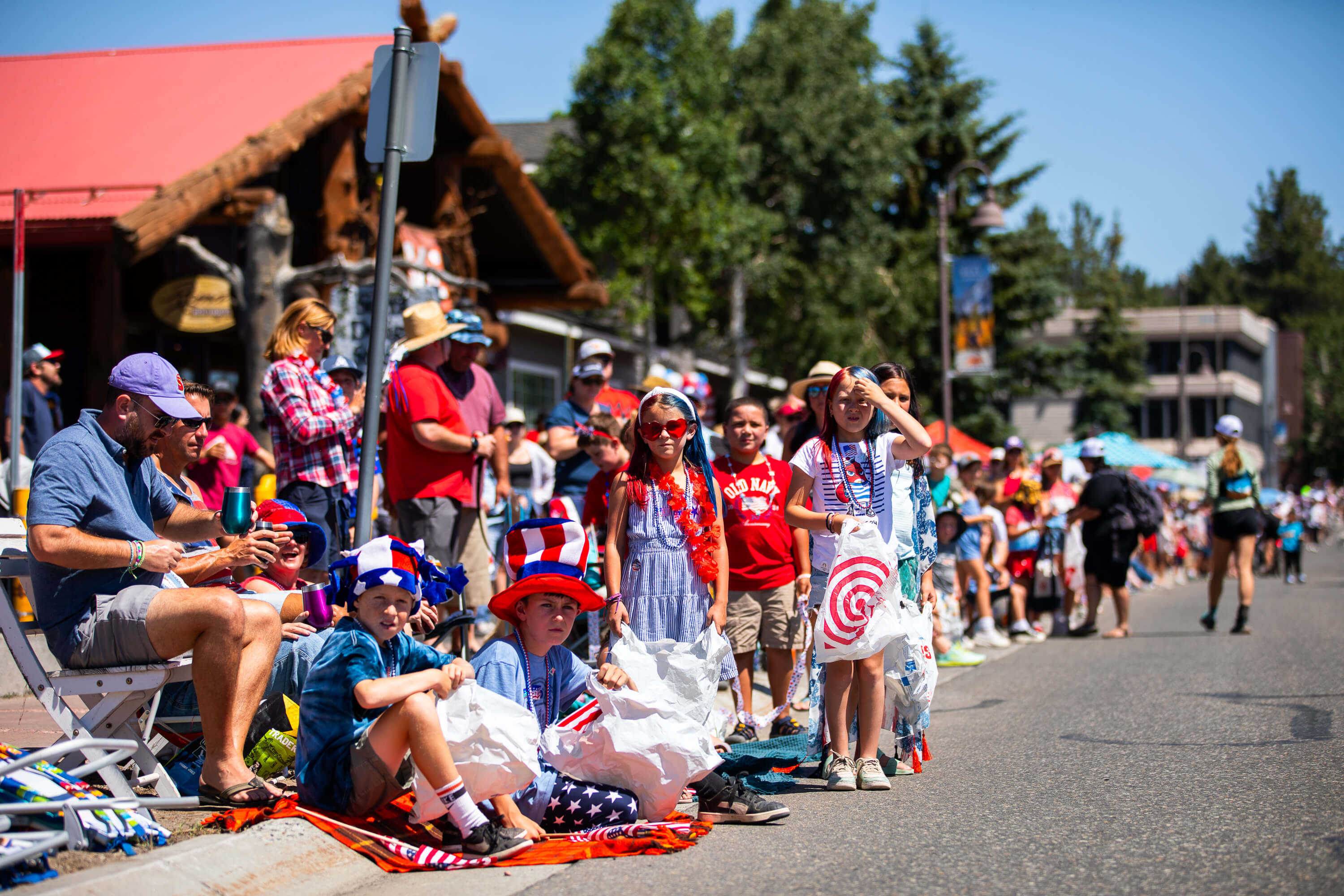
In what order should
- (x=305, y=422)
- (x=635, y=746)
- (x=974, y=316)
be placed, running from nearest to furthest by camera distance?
(x=635, y=746), (x=305, y=422), (x=974, y=316)

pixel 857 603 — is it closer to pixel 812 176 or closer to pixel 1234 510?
pixel 1234 510

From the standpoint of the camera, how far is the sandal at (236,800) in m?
4.29

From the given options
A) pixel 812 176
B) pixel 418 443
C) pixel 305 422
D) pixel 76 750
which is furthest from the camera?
pixel 812 176

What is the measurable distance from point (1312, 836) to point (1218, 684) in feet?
14.7

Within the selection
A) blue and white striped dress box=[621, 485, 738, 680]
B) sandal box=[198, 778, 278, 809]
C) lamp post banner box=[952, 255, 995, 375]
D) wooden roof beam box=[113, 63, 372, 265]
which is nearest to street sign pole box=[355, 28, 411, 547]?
blue and white striped dress box=[621, 485, 738, 680]

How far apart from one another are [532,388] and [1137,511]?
39.7 feet

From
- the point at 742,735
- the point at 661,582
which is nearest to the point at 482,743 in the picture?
the point at 661,582

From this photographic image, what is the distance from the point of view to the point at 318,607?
4.84 m

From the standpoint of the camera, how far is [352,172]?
13.7 m

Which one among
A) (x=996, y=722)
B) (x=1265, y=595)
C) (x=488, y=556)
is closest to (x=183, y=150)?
(x=488, y=556)

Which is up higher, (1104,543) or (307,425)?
(307,425)

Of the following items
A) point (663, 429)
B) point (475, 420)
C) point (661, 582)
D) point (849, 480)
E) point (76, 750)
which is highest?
point (475, 420)

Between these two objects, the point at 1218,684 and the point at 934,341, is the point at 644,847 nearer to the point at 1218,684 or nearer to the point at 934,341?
the point at 1218,684

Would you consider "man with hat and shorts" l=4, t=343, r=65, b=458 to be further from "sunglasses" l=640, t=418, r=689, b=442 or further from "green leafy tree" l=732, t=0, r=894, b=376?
"green leafy tree" l=732, t=0, r=894, b=376
